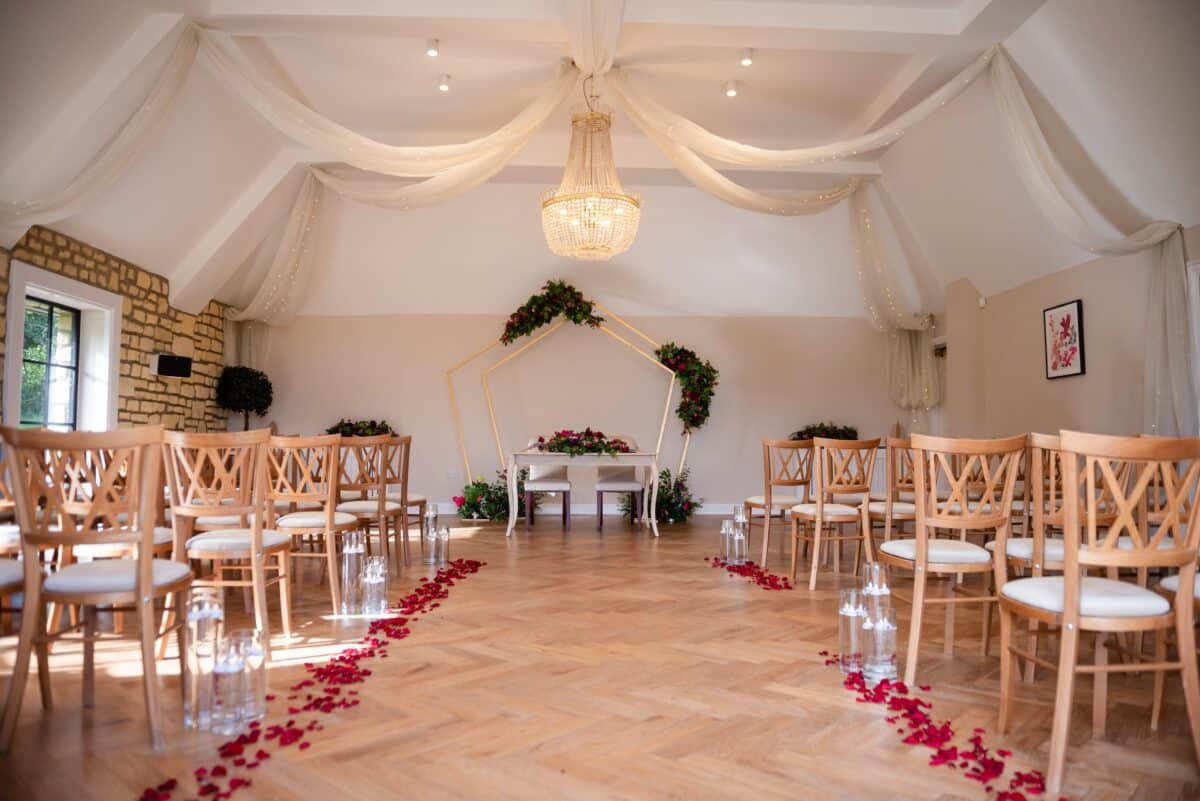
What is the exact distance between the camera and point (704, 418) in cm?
866

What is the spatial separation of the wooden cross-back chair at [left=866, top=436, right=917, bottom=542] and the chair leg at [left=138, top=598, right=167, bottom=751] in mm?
2551

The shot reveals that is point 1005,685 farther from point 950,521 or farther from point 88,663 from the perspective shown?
point 88,663

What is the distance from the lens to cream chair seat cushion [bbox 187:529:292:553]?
3078 millimetres

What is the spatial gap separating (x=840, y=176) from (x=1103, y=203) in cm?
259

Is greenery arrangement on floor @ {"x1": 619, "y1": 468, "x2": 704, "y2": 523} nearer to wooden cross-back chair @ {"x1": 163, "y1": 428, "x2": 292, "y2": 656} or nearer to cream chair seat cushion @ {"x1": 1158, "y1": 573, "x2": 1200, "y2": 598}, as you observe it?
wooden cross-back chair @ {"x1": 163, "y1": 428, "x2": 292, "y2": 656}

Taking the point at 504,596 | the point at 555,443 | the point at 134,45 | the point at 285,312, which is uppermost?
the point at 134,45

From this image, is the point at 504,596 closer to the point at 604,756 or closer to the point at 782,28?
the point at 604,756

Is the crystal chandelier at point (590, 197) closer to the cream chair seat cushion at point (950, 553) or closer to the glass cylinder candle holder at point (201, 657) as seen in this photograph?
the cream chair seat cushion at point (950, 553)

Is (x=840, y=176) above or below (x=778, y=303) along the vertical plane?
above

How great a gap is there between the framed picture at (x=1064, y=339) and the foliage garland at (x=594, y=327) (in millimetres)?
3350

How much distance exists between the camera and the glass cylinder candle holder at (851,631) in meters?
2.88

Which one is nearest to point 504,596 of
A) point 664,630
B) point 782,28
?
point 664,630

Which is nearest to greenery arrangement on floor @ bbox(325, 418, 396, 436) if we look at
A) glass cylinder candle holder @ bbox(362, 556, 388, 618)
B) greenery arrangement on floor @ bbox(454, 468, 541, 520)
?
greenery arrangement on floor @ bbox(454, 468, 541, 520)

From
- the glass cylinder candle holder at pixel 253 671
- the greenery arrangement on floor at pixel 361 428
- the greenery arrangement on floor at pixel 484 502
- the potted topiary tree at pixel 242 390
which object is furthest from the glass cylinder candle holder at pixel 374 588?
the potted topiary tree at pixel 242 390
